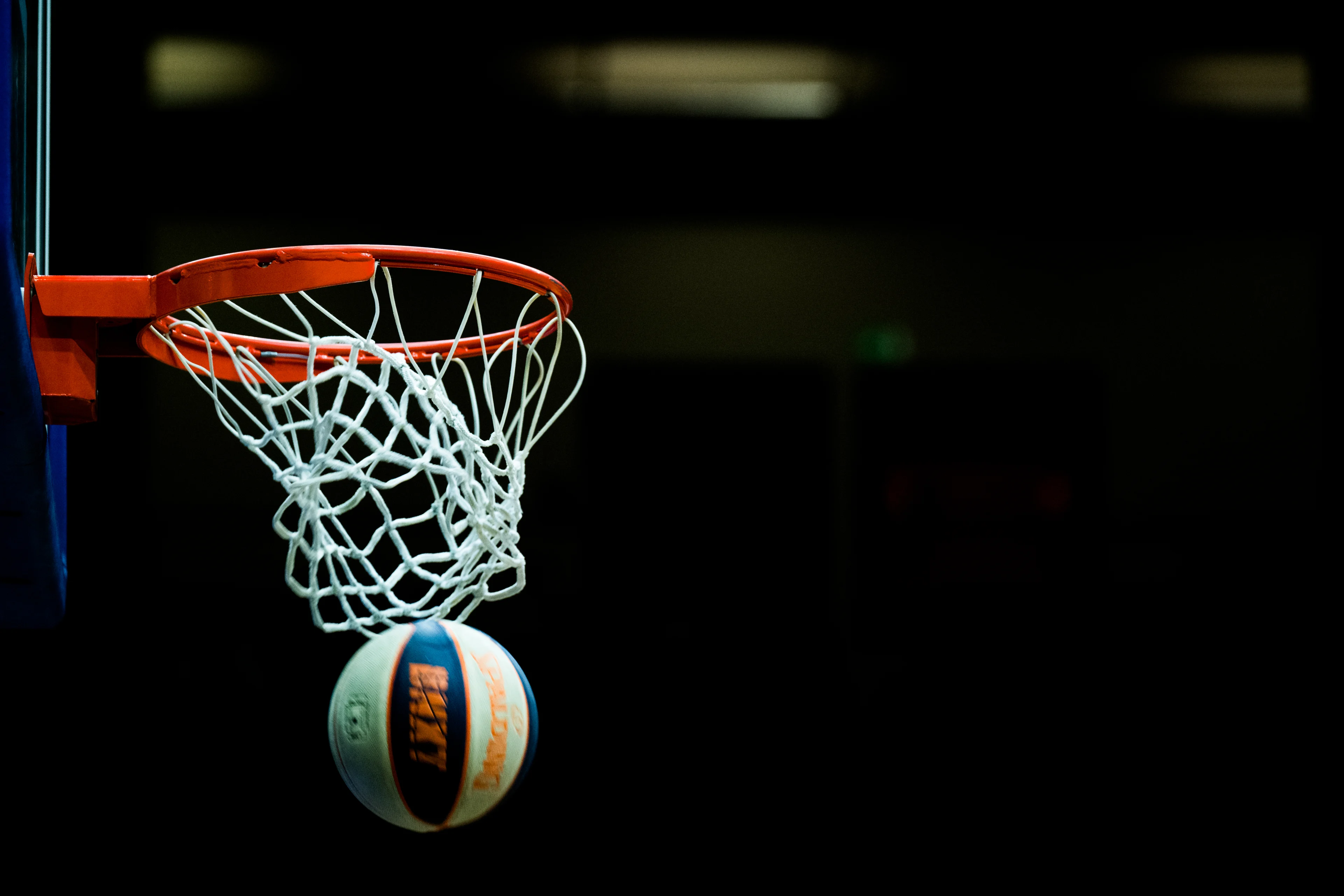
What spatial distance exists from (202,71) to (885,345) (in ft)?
5.99

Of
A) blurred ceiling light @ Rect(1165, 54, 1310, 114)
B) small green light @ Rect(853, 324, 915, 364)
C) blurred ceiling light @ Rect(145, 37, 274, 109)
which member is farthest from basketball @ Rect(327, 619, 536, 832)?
blurred ceiling light @ Rect(1165, 54, 1310, 114)

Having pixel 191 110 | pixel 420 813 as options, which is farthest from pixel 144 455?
pixel 420 813

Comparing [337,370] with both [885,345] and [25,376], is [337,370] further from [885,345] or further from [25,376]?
[885,345]

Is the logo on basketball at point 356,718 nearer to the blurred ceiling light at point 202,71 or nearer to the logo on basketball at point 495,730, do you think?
the logo on basketball at point 495,730

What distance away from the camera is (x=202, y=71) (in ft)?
8.12

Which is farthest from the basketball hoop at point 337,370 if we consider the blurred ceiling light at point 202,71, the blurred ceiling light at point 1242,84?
the blurred ceiling light at point 1242,84

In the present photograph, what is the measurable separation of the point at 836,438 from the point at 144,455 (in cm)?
169

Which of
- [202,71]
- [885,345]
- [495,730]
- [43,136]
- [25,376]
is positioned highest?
[202,71]

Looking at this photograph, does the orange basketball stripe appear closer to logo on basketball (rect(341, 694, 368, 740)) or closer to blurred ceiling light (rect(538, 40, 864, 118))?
logo on basketball (rect(341, 694, 368, 740))

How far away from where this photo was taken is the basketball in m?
1.18

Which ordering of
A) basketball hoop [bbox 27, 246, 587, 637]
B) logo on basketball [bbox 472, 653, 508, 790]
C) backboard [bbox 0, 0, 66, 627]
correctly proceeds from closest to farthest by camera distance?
backboard [bbox 0, 0, 66, 627], basketball hoop [bbox 27, 246, 587, 637], logo on basketball [bbox 472, 653, 508, 790]

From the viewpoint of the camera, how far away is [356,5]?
2.53m

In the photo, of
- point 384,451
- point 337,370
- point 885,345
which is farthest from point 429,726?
point 885,345

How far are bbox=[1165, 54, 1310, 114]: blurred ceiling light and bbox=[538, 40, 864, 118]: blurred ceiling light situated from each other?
34.6 inches
